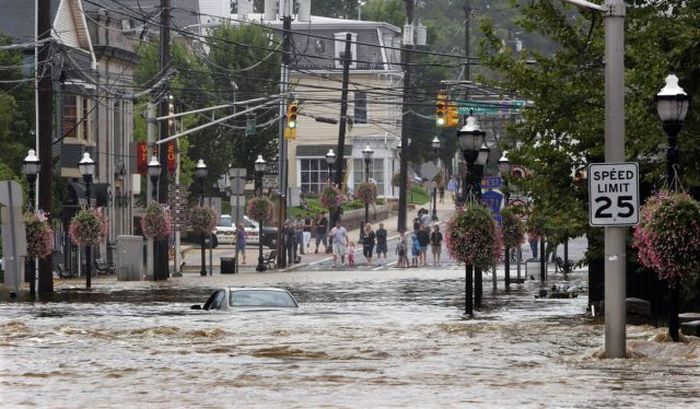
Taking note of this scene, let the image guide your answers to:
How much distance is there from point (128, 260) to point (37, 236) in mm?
12717

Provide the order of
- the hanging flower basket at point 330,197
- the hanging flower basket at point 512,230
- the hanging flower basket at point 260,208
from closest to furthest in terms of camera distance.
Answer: the hanging flower basket at point 512,230 → the hanging flower basket at point 260,208 → the hanging flower basket at point 330,197

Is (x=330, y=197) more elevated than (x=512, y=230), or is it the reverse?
(x=330, y=197)

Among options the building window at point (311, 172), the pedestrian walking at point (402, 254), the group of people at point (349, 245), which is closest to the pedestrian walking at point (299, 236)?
the group of people at point (349, 245)

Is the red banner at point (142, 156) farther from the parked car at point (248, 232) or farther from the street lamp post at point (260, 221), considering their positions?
the parked car at point (248, 232)

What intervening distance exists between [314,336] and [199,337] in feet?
6.43

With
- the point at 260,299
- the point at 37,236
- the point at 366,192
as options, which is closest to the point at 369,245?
the point at 366,192

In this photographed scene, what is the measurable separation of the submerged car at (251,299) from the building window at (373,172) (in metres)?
81.0

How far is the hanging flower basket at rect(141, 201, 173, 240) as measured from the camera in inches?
2238

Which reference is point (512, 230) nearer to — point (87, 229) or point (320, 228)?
point (87, 229)

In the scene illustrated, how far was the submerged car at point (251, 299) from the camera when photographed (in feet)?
101

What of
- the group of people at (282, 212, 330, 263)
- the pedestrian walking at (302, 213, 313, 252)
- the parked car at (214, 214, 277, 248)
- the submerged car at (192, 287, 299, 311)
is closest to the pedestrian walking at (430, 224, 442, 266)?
the group of people at (282, 212, 330, 263)

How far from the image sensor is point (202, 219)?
206 feet

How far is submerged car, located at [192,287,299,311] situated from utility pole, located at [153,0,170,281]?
26.3 m

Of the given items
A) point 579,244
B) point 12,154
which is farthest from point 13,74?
point 579,244
